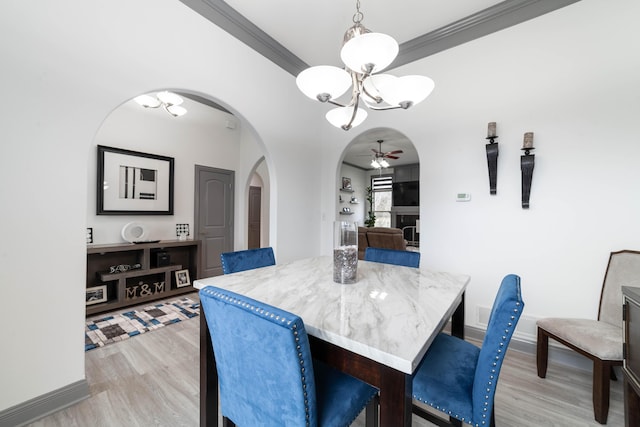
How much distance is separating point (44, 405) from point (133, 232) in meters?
2.39

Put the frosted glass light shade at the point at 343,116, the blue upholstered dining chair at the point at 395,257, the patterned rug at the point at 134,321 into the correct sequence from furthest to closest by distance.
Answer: the patterned rug at the point at 134,321
the blue upholstered dining chair at the point at 395,257
the frosted glass light shade at the point at 343,116

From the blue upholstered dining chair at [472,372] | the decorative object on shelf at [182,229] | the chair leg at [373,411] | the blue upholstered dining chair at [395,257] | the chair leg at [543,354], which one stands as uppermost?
the decorative object on shelf at [182,229]

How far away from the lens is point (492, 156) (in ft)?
7.85

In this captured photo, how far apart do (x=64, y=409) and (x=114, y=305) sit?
1922 millimetres

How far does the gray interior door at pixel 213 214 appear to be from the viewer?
14.6ft

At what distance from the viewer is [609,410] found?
160 cm

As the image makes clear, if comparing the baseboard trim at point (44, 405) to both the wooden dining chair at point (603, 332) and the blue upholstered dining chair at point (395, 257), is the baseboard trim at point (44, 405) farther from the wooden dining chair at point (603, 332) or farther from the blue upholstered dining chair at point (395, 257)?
the wooden dining chair at point (603, 332)

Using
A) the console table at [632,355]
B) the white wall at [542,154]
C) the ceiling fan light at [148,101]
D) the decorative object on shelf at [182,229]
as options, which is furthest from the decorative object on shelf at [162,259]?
the console table at [632,355]

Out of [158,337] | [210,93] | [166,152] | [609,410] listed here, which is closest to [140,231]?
[166,152]

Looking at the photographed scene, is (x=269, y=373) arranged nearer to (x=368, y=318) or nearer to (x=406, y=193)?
(x=368, y=318)

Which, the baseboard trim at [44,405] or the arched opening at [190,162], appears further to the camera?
the arched opening at [190,162]

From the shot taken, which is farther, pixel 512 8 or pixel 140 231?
pixel 140 231

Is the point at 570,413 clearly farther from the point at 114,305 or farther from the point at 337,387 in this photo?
the point at 114,305

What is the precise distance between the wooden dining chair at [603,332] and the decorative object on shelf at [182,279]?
4.39 metres
